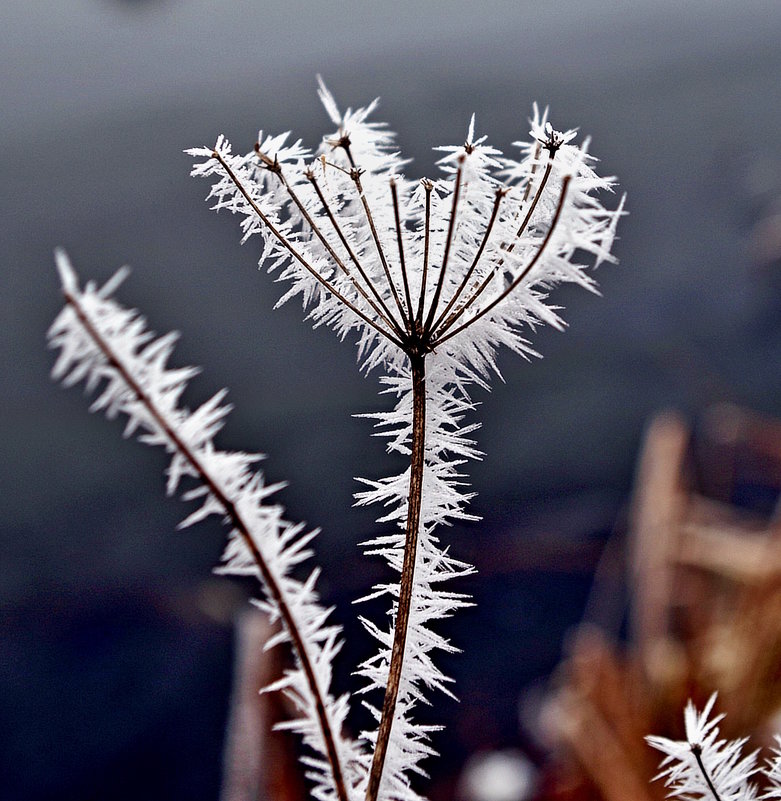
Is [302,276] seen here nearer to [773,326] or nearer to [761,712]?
[761,712]

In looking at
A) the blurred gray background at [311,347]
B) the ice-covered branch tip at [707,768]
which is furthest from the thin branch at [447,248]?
the blurred gray background at [311,347]

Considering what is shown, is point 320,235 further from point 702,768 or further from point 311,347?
point 311,347

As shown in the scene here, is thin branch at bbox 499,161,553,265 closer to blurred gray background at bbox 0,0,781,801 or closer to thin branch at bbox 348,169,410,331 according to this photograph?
thin branch at bbox 348,169,410,331

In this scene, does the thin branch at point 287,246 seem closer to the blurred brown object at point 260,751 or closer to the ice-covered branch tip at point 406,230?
the ice-covered branch tip at point 406,230

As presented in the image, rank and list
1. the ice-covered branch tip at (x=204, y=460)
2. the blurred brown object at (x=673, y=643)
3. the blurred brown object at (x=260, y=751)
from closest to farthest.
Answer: the ice-covered branch tip at (x=204, y=460), the blurred brown object at (x=260, y=751), the blurred brown object at (x=673, y=643)

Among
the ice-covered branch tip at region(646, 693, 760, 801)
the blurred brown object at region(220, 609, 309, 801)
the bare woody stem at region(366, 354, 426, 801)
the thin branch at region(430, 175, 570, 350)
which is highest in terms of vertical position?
the thin branch at region(430, 175, 570, 350)

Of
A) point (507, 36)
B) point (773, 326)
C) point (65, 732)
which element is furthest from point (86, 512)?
point (507, 36)

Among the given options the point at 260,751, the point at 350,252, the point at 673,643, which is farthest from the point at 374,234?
the point at 673,643

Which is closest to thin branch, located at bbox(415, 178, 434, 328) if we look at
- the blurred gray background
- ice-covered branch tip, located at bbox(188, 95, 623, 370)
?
ice-covered branch tip, located at bbox(188, 95, 623, 370)
